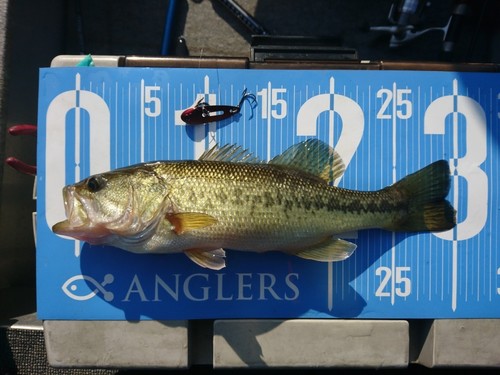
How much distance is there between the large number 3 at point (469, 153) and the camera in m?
2.01

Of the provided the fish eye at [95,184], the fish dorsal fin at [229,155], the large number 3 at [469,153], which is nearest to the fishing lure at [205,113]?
the fish dorsal fin at [229,155]

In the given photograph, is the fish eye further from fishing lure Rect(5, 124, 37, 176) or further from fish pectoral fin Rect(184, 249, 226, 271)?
fishing lure Rect(5, 124, 37, 176)

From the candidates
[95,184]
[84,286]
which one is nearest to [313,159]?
[95,184]

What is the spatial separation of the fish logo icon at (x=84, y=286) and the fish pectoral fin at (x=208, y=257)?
1.59 feet

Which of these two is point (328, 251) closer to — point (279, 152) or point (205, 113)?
point (279, 152)

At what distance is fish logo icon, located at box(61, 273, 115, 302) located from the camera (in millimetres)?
1971

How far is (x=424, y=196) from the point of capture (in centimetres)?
190

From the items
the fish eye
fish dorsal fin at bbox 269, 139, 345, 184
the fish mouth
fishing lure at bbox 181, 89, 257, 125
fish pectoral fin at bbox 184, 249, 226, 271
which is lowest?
fish pectoral fin at bbox 184, 249, 226, 271

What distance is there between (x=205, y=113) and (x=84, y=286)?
3.18 feet

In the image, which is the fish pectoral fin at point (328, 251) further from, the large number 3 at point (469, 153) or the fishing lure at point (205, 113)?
the fishing lure at point (205, 113)

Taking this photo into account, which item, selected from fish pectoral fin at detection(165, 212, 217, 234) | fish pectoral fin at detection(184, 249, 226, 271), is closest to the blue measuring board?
fish pectoral fin at detection(184, 249, 226, 271)

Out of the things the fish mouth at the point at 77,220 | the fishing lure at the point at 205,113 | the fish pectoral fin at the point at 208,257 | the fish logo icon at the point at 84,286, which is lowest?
the fish logo icon at the point at 84,286

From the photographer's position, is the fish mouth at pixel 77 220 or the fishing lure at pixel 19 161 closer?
the fish mouth at pixel 77 220

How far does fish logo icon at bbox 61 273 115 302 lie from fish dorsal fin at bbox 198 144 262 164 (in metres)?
0.72
